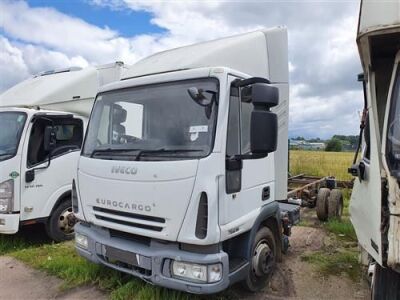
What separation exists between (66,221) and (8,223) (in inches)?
38.7

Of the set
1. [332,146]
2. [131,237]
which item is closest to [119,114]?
[131,237]

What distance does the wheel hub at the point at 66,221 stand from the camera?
622 cm

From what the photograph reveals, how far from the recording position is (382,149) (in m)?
2.87

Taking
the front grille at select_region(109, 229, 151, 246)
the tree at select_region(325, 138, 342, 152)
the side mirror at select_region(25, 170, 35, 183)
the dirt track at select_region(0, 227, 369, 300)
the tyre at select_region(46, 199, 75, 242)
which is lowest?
the dirt track at select_region(0, 227, 369, 300)

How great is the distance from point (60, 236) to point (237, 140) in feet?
13.2

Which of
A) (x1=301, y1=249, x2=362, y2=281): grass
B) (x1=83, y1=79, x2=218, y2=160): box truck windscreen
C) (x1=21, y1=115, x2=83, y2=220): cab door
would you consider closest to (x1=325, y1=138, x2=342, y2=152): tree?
(x1=301, y1=249, x2=362, y2=281): grass

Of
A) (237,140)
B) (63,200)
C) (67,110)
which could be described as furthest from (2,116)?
(237,140)

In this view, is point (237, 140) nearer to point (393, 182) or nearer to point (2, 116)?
point (393, 182)

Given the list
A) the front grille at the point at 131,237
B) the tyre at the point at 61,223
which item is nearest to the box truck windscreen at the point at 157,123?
the front grille at the point at 131,237

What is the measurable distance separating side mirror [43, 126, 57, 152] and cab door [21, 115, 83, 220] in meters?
0.11

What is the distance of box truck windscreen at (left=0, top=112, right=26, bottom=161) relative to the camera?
5.60 metres

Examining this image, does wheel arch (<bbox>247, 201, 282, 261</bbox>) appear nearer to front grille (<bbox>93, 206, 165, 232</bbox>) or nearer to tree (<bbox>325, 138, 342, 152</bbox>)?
front grille (<bbox>93, 206, 165, 232</bbox>)

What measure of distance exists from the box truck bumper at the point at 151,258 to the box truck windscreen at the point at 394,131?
1.59 metres

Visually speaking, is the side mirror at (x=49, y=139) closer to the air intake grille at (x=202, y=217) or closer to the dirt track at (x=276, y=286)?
the dirt track at (x=276, y=286)
